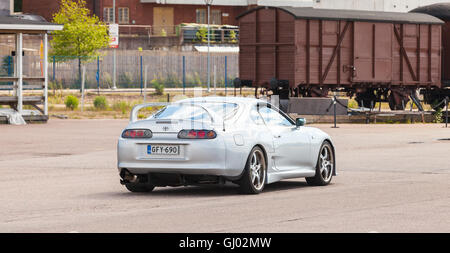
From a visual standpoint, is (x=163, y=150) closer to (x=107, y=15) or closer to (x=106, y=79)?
(x=106, y=79)

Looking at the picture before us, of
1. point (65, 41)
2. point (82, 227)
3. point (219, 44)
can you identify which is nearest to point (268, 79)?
point (65, 41)

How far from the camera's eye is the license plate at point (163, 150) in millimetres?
13445

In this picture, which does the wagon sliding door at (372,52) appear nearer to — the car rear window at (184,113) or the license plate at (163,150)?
the car rear window at (184,113)

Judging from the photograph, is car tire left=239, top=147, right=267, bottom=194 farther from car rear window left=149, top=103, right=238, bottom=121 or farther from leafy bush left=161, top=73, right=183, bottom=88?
leafy bush left=161, top=73, right=183, bottom=88

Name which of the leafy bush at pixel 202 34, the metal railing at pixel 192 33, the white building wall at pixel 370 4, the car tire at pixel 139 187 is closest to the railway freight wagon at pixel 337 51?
the car tire at pixel 139 187

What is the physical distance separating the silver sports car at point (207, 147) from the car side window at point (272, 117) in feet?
0.07

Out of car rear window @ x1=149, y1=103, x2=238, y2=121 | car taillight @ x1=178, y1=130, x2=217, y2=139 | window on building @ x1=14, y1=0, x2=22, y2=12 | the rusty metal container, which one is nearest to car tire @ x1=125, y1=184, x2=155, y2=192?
car rear window @ x1=149, y1=103, x2=238, y2=121

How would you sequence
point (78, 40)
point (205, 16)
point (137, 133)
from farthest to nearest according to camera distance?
point (205, 16) < point (78, 40) < point (137, 133)

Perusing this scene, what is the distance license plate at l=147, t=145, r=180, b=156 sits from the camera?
13445 mm

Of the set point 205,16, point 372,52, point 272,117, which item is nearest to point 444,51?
point 372,52

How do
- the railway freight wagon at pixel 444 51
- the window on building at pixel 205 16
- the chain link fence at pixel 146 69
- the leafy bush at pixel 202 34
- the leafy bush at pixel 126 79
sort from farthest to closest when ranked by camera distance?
the window on building at pixel 205 16, the leafy bush at pixel 202 34, the leafy bush at pixel 126 79, the chain link fence at pixel 146 69, the railway freight wagon at pixel 444 51

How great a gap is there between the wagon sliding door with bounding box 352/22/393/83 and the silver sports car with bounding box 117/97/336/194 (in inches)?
973

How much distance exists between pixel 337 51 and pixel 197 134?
25.7 metres

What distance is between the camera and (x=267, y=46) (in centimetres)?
3838
